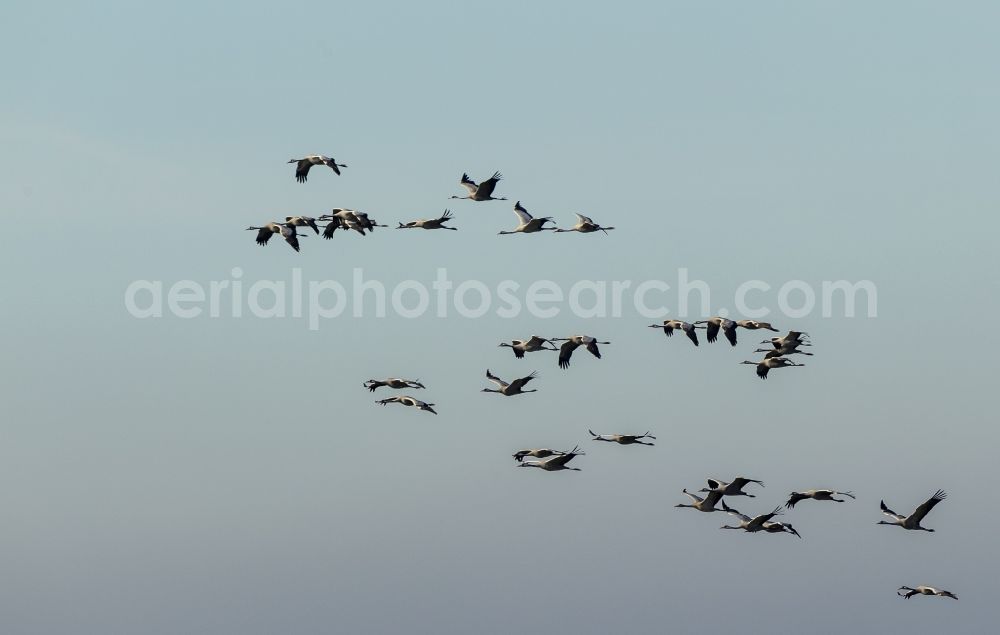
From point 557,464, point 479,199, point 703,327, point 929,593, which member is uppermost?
point 479,199

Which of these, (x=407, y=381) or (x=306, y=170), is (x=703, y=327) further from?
(x=306, y=170)

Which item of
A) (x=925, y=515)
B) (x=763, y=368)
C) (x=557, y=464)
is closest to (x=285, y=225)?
(x=557, y=464)

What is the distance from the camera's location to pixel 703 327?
9019 centimetres

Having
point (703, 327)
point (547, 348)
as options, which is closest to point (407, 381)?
point (547, 348)

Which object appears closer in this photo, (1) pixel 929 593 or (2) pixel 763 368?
(1) pixel 929 593

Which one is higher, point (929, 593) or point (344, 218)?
point (344, 218)

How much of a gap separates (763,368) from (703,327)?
5092 mm

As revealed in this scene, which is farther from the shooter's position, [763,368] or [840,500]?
[763,368]

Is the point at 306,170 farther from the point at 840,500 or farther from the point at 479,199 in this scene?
the point at 840,500

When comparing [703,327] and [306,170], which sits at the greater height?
[306,170]

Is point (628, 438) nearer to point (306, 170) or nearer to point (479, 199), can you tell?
point (479, 199)

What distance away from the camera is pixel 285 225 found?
88.4 m

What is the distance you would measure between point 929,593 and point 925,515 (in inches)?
136

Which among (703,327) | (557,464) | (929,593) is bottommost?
(929,593)
